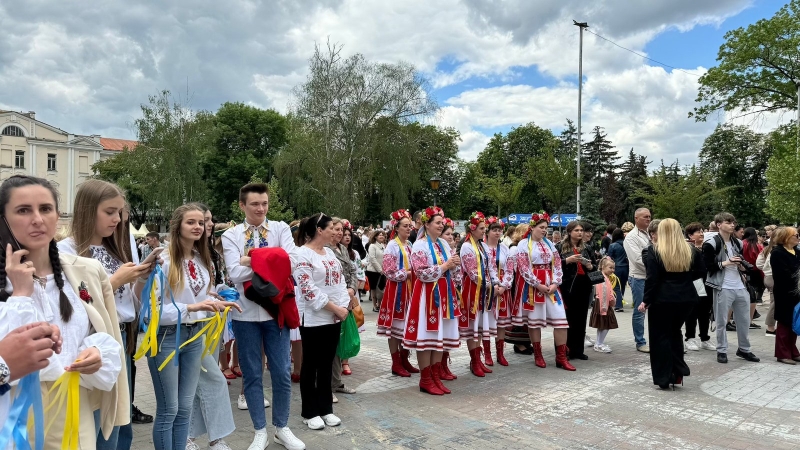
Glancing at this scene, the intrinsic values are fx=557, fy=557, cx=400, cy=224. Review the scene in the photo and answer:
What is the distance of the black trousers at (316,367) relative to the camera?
501cm

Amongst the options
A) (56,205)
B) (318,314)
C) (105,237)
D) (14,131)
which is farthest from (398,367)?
(14,131)

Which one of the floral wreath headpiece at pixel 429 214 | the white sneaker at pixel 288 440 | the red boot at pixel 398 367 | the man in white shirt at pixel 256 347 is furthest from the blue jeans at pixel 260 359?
the red boot at pixel 398 367

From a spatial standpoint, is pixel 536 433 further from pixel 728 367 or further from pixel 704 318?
pixel 704 318

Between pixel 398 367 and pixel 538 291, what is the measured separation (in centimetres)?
217

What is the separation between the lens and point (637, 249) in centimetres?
882

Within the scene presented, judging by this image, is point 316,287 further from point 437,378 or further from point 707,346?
point 707,346

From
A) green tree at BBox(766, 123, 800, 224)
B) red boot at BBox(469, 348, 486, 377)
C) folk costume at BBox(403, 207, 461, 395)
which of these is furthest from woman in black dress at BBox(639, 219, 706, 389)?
green tree at BBox(766, 123, 800, 224)

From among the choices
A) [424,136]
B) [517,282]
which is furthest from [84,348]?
[424,136]

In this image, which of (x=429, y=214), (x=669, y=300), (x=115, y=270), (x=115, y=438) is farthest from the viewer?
(x=429, y=214)

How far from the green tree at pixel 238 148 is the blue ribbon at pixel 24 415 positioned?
139 feet

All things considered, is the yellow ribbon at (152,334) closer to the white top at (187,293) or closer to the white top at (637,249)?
the white top at (187,293)

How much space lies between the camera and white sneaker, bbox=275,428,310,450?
14.9ft

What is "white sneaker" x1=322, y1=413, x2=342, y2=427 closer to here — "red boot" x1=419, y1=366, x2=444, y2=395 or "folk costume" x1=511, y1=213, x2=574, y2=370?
"red boot" x1=419, y1=366, x2=444, y2=395

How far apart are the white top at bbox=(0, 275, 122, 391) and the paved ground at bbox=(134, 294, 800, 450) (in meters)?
2.59
